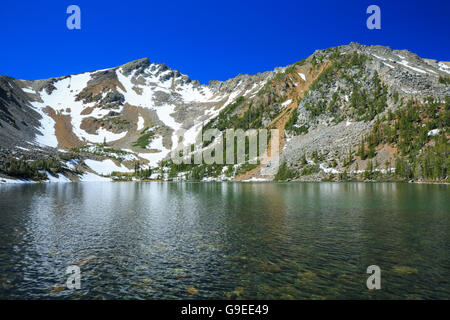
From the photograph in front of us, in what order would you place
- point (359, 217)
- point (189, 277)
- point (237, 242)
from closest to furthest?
point (189, 277) < point (237, 242) < point (359, 217)

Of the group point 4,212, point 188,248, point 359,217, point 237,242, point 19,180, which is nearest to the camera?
point 188,248

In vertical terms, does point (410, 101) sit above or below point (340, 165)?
above

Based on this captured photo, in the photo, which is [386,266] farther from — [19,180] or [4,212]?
[19,180]

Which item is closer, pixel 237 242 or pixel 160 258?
pixel 160 258

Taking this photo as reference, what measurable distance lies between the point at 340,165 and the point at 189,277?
17174 centimetres

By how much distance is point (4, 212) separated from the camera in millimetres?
45750

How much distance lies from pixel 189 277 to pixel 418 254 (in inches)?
752

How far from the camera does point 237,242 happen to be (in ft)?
92.2
